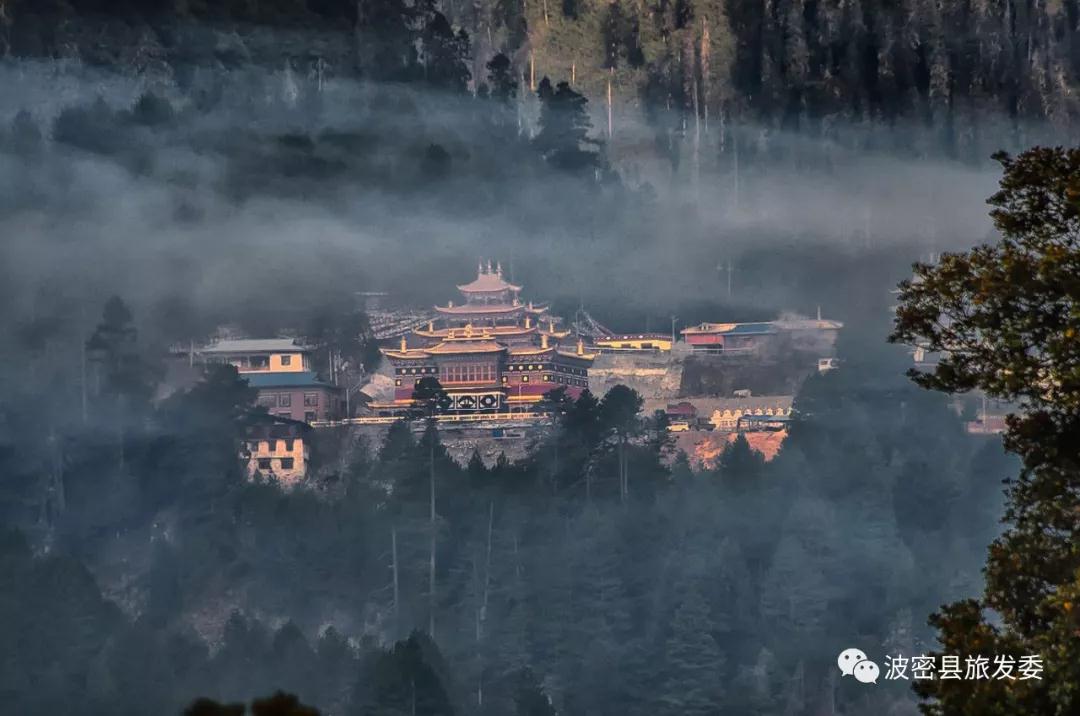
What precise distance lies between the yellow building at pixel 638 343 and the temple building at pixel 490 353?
54cm

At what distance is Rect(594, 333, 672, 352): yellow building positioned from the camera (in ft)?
208

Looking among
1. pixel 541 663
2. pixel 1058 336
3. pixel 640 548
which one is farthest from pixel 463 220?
pixel 1058 336

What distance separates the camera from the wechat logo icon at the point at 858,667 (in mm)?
50344

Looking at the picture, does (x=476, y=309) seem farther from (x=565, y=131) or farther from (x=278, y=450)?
(x=278, y=450)

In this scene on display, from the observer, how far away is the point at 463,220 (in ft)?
219

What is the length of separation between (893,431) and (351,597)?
619 inches

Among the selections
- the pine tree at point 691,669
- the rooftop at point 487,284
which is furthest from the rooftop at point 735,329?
the pine tree at point 691,669

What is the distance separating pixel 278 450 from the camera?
59531 mm

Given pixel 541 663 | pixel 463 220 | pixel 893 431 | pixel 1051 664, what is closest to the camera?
pixel 1051 664

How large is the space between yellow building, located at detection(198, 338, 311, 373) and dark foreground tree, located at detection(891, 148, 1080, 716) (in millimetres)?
44797

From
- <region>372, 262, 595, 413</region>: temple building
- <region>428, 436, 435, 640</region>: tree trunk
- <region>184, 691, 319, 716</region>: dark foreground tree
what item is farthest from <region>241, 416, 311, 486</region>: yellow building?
<region>184, 691, 319, 716</region>: dark foreground tree

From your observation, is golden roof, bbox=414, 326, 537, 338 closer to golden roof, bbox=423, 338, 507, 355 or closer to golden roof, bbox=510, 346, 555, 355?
golden roof, bbox=423, 338, 507, 355

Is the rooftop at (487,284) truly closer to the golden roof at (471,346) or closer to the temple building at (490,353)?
the temple building at (490,353)

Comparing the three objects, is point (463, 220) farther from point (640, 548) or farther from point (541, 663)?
point (541, 663)
